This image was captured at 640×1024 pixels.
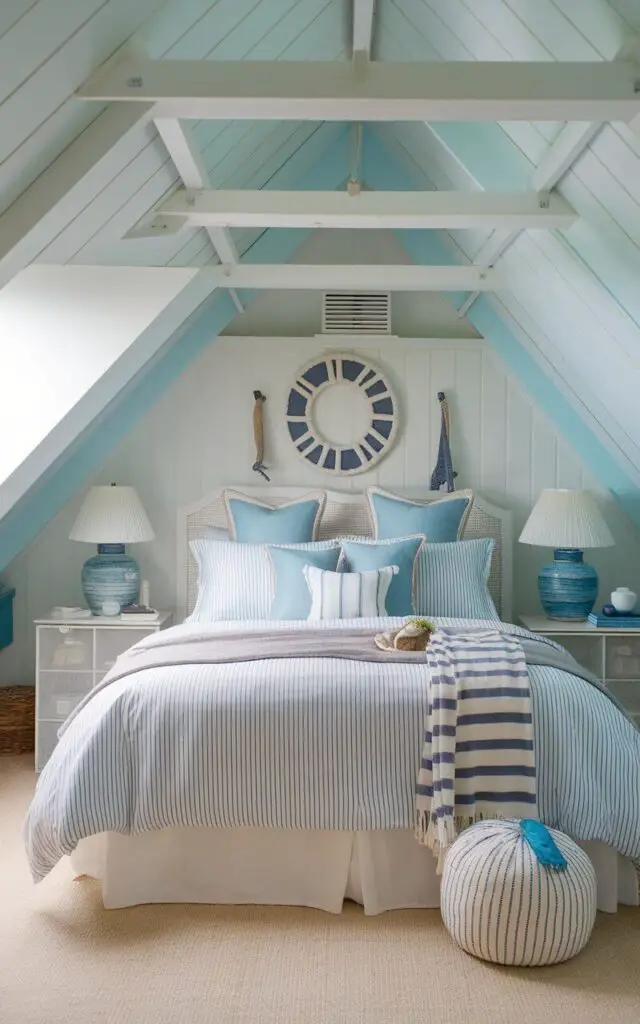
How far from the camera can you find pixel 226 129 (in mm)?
3342

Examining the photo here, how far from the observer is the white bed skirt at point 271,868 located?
123 inches

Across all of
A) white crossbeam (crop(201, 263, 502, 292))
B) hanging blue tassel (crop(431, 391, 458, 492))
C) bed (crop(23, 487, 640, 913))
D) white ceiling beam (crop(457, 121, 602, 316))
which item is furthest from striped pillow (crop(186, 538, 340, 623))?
white ceiling beam (crop(457, 121, 602, 316))

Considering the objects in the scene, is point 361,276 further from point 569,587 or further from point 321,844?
point 321,844

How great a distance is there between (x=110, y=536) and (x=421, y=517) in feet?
4.57

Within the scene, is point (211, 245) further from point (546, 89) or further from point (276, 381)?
point (546, 89)

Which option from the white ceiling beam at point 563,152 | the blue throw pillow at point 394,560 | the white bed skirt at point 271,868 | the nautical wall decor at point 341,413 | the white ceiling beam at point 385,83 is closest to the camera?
the white ceiling beam at point 385,83

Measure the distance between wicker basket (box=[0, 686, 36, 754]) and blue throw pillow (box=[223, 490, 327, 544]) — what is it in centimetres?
122

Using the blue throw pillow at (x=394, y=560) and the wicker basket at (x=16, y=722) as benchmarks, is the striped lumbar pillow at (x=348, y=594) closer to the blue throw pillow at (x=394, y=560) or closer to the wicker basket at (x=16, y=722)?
the blue throw pillow at (x=394, y=560)

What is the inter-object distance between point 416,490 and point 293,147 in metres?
1.73

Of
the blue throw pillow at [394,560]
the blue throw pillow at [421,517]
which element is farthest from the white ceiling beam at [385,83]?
the blue throw pillow at [421,517]

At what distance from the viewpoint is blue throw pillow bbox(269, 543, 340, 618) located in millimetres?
4375

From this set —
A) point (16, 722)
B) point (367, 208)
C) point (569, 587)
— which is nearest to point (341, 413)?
point (569, 587)

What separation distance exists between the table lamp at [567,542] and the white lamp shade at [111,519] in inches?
68.0

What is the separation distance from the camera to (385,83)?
2342mm
